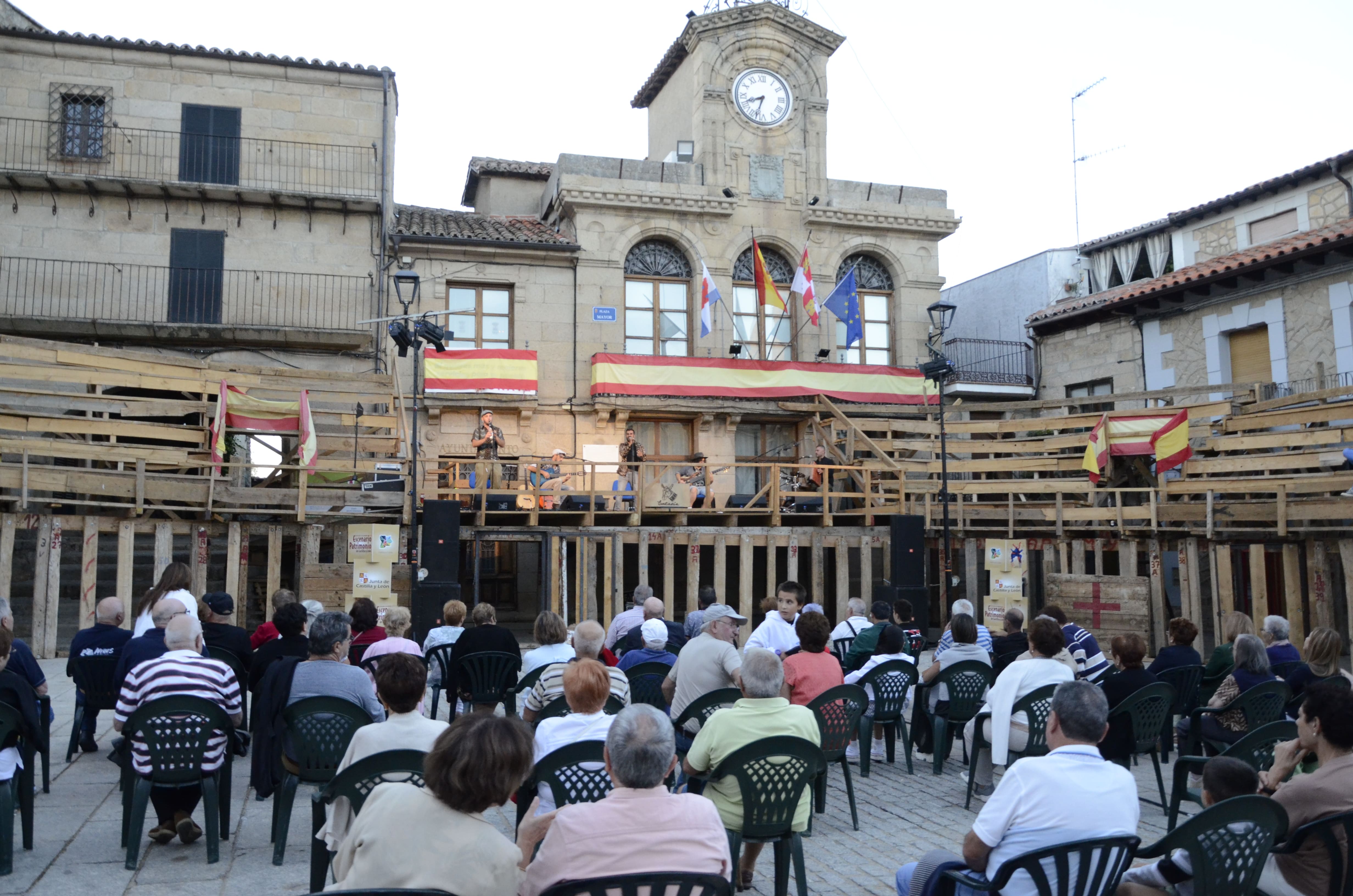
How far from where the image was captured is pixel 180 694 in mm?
5707

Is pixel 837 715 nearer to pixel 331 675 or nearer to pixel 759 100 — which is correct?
pixel 331 675

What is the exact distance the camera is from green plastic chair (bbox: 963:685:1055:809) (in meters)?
6.71

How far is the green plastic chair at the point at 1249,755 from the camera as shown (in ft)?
18.3

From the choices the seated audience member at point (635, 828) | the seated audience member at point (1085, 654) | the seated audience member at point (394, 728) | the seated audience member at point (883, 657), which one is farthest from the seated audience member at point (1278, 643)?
the seated audience member at point (394, 728)

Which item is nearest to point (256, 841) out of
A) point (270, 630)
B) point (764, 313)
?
point (270, 630)

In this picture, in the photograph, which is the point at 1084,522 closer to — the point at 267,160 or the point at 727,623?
the point at 727,623

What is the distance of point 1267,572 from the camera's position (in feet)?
61.5

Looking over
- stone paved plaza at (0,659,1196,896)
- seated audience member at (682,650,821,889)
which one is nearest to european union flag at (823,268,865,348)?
stone paved plaza at (0,659,1196,896)

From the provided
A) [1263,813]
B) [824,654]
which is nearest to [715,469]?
[824,654]

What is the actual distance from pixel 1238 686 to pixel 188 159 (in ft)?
71.5

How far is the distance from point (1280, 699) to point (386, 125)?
67.9 ft

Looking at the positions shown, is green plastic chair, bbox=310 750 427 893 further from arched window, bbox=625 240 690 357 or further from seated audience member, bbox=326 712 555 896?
arched window, bbox=625 240 690 357

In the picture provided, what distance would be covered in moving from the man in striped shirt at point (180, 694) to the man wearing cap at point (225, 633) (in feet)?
5.72

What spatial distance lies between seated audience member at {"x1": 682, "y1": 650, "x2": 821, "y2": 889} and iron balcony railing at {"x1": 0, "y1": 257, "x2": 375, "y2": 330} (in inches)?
703
